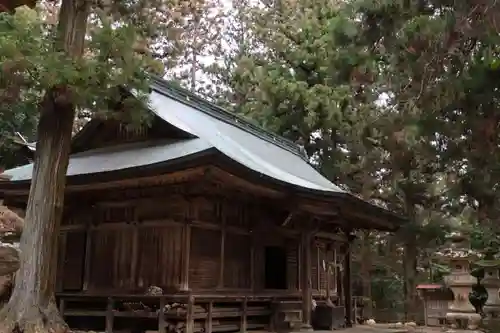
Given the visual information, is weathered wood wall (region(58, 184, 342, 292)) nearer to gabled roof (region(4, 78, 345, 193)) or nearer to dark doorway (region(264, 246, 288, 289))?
dark doorway (region(264, 246, 288, 289))

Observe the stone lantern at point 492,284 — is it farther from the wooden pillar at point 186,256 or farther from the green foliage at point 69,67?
the green foliage at point 69,67

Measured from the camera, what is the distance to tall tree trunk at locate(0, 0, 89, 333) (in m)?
7.15

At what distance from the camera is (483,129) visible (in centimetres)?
803

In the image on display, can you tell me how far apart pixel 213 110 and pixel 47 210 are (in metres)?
7.08

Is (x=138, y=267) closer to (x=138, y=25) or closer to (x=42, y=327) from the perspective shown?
(x=42, y=327)

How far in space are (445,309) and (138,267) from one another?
9.36 metres

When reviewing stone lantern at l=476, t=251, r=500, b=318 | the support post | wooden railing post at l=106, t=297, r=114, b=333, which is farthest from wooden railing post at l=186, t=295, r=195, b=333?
stone lantern at l=476, t=251, r=500, b=318

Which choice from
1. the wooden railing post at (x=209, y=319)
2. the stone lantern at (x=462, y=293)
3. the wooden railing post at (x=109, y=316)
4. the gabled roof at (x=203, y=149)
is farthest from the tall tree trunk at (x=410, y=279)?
the wooden railing post at (x=109, y=316)

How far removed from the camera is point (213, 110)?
14.0 m

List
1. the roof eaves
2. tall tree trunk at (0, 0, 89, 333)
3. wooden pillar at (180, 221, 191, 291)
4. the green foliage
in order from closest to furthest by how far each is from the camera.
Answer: the green foliage, tall tree trunk at (0, 0, 89, 333), wooden pillar at (180, 221, 191, 291), the roof eaves

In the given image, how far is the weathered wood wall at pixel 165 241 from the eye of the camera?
9297 millimetres

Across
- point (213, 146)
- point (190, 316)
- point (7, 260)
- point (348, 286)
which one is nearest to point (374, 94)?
point (213, 146)

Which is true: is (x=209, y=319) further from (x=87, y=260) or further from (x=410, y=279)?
(x=410, y=279)

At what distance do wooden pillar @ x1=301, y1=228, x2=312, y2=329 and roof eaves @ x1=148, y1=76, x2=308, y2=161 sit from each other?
4.34 metres
